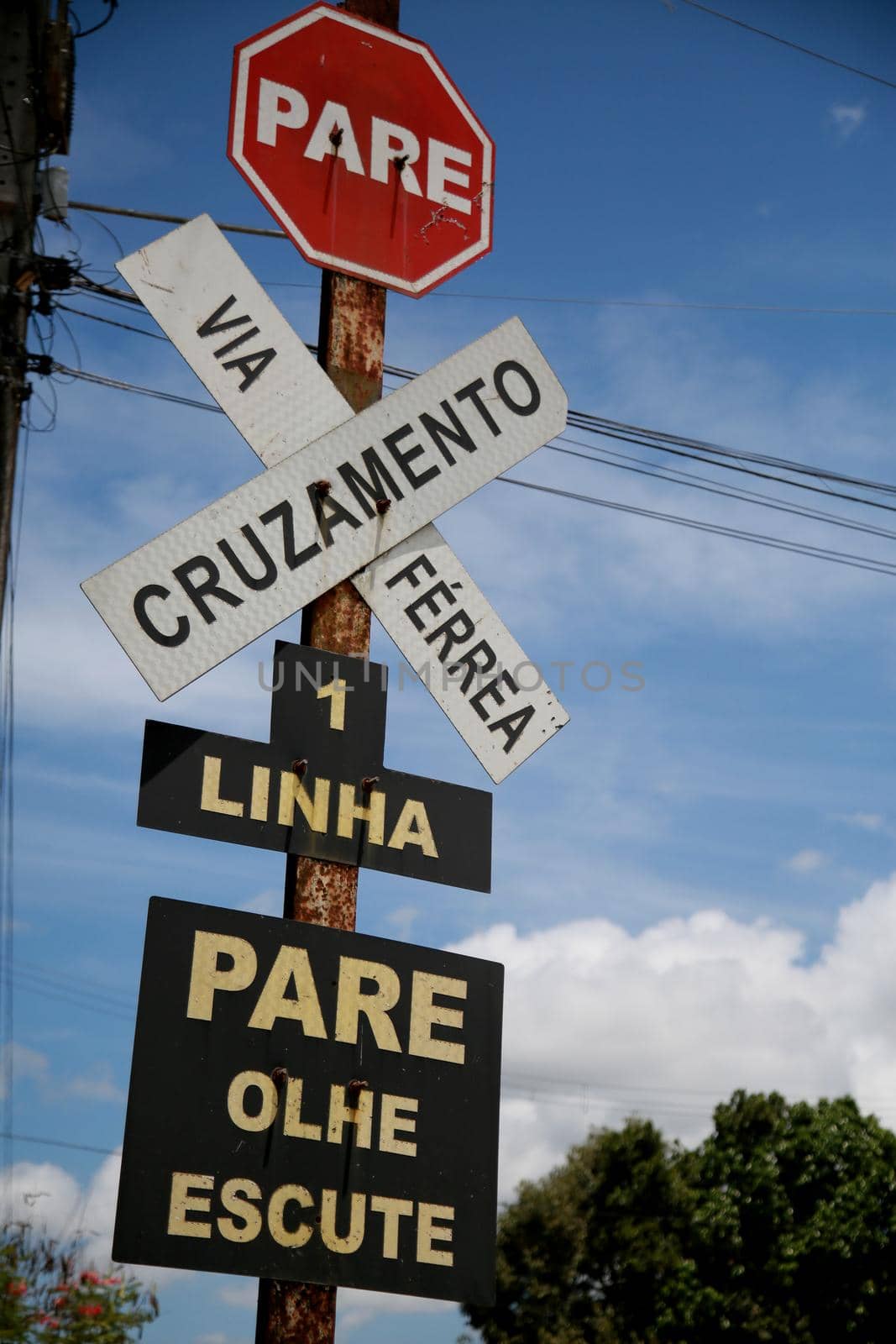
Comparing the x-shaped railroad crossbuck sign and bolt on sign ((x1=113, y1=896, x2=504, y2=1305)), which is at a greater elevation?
the x-shaped railroad crossbuck sign

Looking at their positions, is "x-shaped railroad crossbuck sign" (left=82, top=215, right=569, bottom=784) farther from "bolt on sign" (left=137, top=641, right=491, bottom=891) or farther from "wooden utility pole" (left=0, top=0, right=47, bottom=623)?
"wooden utility pole" (left=0, top=0, right=47, bottom=623)

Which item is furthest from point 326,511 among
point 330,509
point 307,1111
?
point 307,1111

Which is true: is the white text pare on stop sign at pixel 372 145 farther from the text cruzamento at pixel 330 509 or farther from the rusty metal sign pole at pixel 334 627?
the text cruzamento at pixel 330 509

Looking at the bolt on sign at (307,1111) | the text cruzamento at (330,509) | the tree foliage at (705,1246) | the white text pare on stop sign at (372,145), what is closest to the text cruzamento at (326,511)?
the text cruzamento at (330,509)

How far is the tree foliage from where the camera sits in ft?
118

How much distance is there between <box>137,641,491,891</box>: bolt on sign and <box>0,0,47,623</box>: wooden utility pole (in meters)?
6.04

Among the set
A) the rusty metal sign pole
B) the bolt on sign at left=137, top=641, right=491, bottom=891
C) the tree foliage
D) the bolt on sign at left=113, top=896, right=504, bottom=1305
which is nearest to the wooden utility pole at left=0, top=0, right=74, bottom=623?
the rusty metal sign pole

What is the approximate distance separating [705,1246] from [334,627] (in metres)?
37.4

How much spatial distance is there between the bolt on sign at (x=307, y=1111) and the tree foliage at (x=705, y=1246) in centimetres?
3489

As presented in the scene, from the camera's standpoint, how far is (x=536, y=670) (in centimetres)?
424

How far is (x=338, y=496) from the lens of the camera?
407 centimetres

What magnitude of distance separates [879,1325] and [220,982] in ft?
125

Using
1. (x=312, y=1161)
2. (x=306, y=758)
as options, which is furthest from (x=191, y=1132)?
(x=306, y=758)

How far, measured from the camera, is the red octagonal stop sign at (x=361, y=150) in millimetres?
4422
